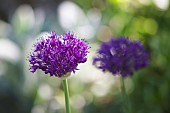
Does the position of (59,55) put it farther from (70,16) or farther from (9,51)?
(70,16)

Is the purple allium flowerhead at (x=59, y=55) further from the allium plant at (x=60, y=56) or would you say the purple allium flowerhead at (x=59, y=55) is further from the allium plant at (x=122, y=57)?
the allium plant at (x=122, y=57)

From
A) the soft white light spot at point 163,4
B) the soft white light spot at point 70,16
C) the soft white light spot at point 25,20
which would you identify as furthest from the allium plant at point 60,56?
the soft white light spot at point 25,20

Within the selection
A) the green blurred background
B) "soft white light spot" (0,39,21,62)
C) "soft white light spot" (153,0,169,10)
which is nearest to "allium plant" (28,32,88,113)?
the green blurred background

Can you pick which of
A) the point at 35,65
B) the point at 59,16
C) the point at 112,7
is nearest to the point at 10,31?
the point at 59,16

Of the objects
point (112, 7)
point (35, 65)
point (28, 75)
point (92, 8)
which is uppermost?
point (92, 8)

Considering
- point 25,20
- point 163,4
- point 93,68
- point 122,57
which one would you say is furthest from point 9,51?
point 122,57

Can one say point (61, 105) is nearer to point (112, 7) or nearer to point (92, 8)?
point (112, 7)
